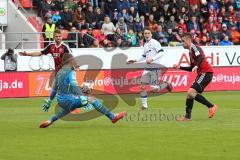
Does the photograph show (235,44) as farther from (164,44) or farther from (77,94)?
(77,94)

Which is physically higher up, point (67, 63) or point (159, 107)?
point (67, 63)

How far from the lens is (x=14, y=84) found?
28141mm

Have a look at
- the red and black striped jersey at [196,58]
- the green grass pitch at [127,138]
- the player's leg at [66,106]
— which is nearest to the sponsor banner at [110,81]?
the green grass pitch at [127,138]

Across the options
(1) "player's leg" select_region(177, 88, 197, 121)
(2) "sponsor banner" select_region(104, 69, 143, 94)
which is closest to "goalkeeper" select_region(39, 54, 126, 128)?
(1) "player's leg" select_region(177, 88, 197, 121)

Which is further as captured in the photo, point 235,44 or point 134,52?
point 235,44

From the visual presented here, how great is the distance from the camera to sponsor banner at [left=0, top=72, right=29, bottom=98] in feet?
91.5

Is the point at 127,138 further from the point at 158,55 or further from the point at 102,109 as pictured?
the point at 158,55

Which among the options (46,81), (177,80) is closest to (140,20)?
(177,80)

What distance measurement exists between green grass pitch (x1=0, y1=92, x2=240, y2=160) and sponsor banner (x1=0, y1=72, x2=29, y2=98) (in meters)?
7.46

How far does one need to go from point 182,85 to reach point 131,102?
257 inches

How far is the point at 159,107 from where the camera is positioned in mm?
21953

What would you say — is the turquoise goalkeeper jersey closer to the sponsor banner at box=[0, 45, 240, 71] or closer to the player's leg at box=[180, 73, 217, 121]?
the player's leg at box=[180, 73, 217, 121]

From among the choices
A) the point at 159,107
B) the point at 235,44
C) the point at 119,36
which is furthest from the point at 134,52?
the point at 159,107

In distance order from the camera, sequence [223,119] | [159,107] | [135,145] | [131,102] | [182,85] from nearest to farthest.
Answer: [135,145], [223,119], [159,107], [131,102], [182,85]
